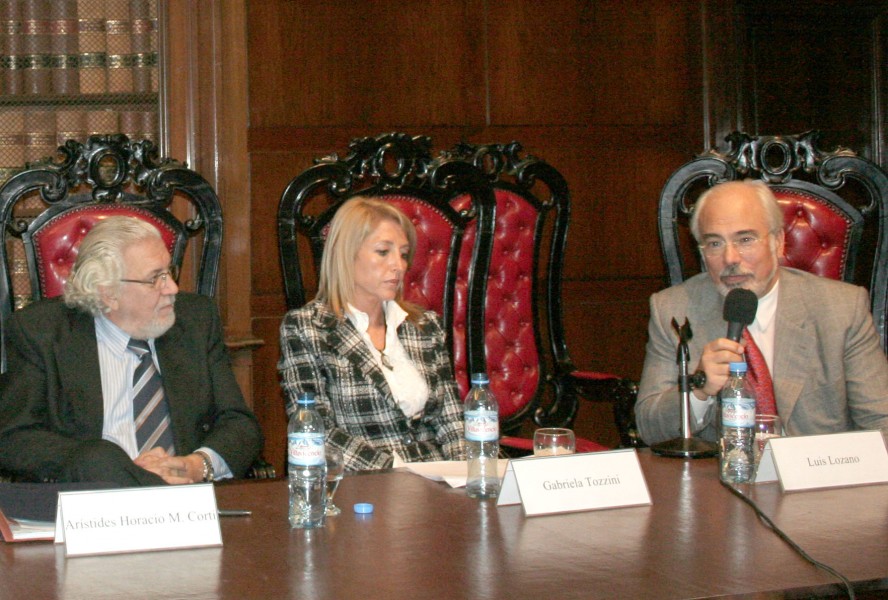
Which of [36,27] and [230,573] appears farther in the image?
[36,27]

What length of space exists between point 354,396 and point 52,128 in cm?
195

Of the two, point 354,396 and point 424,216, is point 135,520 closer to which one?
point 354,396

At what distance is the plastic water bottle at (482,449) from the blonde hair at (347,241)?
2.88 ft

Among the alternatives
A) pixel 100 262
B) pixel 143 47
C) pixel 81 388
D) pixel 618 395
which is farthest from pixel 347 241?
pixel 143 47

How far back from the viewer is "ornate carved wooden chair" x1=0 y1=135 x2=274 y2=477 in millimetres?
2789

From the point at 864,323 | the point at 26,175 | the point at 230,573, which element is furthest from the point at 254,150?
the point at 230,573

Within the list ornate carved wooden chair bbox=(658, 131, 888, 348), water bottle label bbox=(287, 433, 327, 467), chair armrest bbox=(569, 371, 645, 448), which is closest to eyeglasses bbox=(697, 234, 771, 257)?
ornate carved wooden chair bbox=(658, 131, 888, 348)

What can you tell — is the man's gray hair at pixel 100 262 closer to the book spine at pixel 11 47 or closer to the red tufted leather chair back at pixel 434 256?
the red tufted leather chair back at pixel 434 256

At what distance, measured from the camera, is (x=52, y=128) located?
159 inches

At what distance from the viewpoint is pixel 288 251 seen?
3021 millimetres

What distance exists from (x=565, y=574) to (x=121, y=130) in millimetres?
3083

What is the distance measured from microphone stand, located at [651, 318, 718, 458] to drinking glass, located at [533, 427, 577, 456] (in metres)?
0.32

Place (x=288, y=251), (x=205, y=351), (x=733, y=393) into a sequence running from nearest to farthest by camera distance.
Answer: (x=733, y=393), (x=205, y=351), (x=288, y=251)

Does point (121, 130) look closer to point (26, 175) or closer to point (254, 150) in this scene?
point (254, 150)
